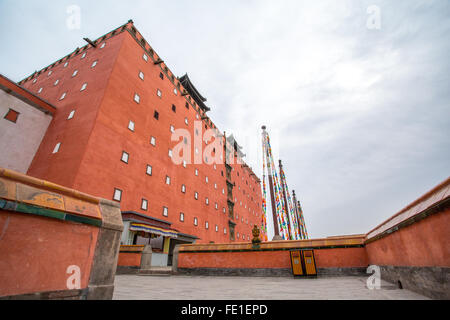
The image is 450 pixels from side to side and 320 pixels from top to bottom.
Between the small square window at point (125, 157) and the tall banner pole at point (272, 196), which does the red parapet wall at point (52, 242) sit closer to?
the tall banner pole at point (272, 196)

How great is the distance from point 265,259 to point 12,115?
2212 cm

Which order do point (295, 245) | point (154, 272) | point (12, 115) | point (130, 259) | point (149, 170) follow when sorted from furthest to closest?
1. point (149, 170)
2. point (12, 115)
3. point (130, 259)
4. point (154, 272)
5. point (295, 245)

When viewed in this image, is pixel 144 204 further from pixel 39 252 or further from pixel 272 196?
pixel 39 252

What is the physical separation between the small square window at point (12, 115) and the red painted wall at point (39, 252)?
20592 mm

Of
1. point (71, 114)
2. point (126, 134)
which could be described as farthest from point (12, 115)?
point (126, 134)

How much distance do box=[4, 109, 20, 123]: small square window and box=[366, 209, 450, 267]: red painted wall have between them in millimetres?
24961

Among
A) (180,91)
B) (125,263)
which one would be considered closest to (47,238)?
(125,263)

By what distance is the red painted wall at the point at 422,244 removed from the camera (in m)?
3.36

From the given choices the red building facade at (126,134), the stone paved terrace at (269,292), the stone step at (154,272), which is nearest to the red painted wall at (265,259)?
the stone step at (154,272)

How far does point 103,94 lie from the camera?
1744 cm

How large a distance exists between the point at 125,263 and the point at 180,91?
2316 cm

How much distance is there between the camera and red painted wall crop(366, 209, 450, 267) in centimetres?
336

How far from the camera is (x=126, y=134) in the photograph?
18.4m
